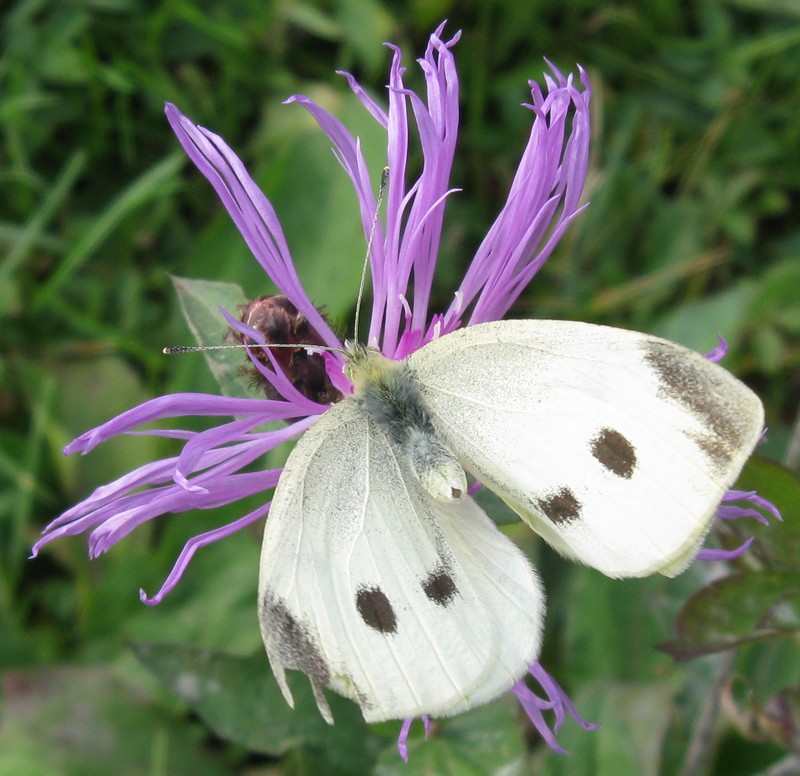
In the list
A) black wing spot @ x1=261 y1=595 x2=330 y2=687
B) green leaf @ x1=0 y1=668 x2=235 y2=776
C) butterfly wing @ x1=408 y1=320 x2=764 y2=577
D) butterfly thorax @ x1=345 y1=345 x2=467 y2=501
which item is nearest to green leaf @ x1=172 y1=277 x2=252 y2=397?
butterfly thorax @ x1=345 y1=345 x2=467 y2=501

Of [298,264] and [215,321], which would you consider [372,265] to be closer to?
[215,321]

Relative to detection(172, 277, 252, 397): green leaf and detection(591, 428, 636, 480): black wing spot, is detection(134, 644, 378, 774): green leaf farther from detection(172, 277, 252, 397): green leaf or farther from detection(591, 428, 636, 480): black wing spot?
detection(591, 428, 636, 480): black wing spot

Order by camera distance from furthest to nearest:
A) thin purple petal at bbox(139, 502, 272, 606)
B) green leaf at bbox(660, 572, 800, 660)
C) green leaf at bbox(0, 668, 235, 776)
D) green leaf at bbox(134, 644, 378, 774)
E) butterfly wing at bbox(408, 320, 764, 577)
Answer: green leaf at bbox(0, 668, 235, 776)
green leaf at bbox(134, 644, 378, 774)
green leaf at bbox(660, 572, 800, 660)
thin purple petal at bbox(139, 502, 272, 606)
butterfly wing at bbox(408, 320, 764, 577)

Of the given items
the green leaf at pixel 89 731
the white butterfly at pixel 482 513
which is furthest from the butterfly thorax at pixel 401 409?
the green leaf at pixel 89 731

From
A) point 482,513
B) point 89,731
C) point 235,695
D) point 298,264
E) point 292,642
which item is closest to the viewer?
point 292,642

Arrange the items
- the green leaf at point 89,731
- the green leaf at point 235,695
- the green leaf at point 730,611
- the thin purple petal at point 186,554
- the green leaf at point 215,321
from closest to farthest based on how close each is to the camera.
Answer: the thin purple petal at point 186,554, the green leaf at point 730,611, the green leaf at point 215,321, the green leaf at point 235,695, the green leaf at point 89,731

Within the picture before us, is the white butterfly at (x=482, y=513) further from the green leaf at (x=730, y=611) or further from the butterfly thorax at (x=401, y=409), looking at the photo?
the green leaf at (x=730, y=611)

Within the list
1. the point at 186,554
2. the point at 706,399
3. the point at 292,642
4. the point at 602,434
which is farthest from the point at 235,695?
the point at 706,399
